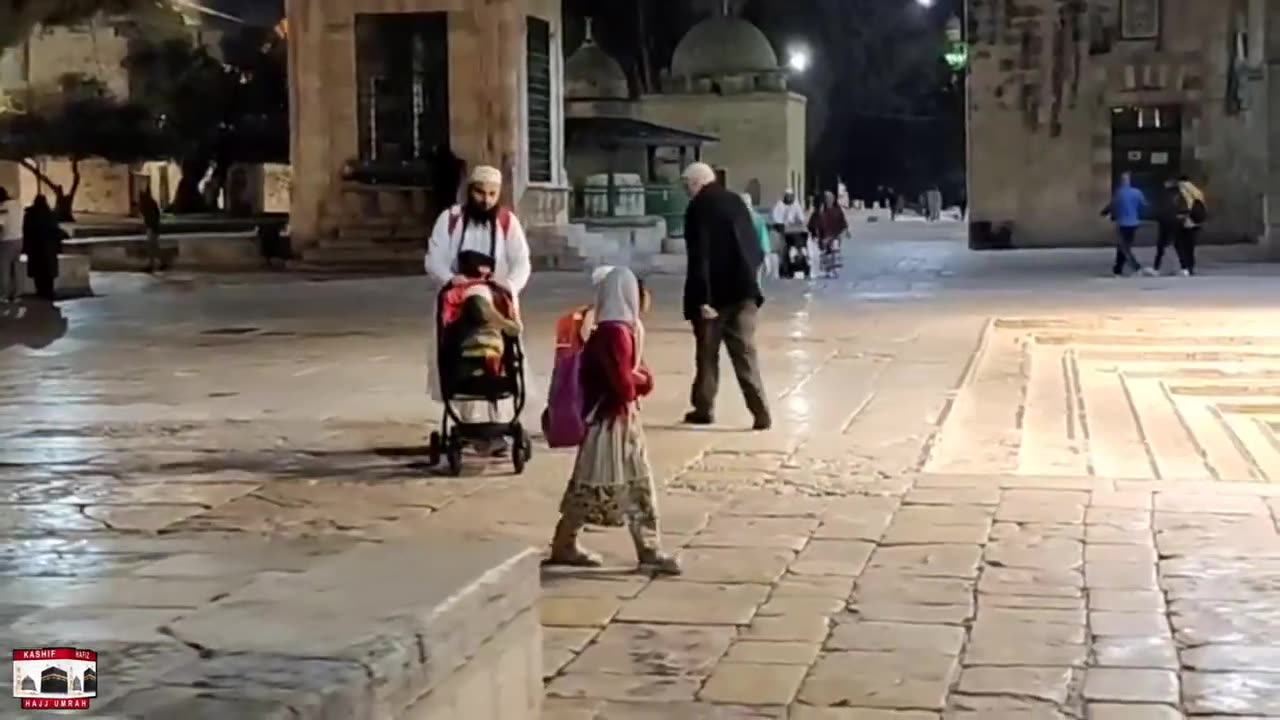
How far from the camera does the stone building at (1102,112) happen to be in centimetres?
3309

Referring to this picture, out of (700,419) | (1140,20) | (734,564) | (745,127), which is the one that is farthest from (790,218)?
(745,127)

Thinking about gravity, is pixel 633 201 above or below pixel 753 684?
above

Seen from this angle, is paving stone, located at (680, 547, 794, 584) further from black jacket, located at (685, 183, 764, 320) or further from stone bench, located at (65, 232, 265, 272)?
stone bench, located at (65, 232, 265, 272)

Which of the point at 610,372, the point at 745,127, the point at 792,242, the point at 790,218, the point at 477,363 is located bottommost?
the point at 477,363

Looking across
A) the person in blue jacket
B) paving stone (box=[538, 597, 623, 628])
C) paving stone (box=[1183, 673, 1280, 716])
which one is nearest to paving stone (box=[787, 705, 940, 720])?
paving stone (box=[1183, 673, 1280, 716])

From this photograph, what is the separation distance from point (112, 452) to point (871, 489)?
407 centimetres

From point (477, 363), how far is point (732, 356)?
2133 millimetres

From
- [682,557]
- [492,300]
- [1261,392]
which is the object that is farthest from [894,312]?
[682,557]

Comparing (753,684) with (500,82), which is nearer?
(753,684)

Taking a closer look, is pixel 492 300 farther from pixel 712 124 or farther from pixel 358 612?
pixel 712 124

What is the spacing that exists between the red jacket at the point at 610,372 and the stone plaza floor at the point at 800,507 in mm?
634

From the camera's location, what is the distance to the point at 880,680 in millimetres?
5418

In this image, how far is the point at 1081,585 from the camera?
6.61 metres

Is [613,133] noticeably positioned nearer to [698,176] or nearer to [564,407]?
[698,176]
